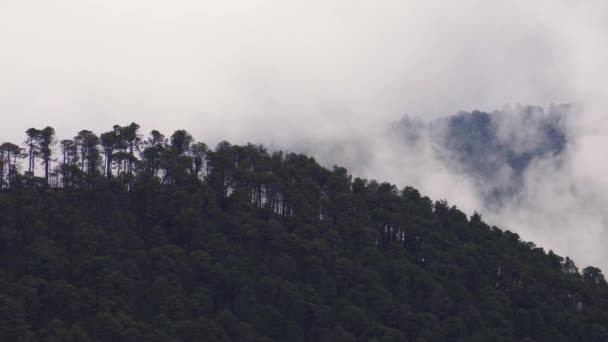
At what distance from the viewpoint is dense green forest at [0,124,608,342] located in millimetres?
128125

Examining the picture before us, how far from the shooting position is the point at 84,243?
5271 inches

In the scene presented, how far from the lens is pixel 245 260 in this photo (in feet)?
A: 471

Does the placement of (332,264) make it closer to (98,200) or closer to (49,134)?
(98,200)

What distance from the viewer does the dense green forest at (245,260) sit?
128 m

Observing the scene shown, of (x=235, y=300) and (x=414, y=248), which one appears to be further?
(x=414, y=248)

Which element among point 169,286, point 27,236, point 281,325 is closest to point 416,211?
point 281,325

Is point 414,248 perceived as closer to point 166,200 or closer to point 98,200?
point 166,200

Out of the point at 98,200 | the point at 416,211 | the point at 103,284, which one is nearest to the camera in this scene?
the point at 103,284

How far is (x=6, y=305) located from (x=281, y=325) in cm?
3892

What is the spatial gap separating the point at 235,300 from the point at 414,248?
40920 millimetres

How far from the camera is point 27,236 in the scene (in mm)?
134875

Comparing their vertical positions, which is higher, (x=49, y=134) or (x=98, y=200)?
(x=49, y=134)

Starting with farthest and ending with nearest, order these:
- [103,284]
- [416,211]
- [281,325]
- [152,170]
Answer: [416,211]
[152,170]
[281,325]
[103,284]

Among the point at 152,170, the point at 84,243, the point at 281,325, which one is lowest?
the point at 281,325
